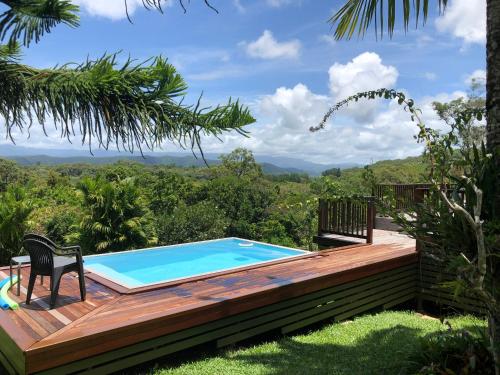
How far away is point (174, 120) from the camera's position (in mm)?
1809

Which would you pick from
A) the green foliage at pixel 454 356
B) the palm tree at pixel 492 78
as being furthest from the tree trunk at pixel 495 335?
the green foliage at pixel 454 356

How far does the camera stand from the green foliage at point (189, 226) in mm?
11336

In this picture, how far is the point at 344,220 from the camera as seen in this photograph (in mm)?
8031

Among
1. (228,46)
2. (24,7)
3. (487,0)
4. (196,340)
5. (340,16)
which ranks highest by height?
(228,46)

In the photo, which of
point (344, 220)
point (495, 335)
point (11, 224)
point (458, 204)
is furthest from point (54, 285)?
point (344, 220)

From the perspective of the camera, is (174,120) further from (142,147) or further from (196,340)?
(196,340)

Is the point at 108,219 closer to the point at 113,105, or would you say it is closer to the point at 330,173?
the point at 330,173

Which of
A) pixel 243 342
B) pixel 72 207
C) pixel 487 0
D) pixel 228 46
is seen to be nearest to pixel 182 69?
pixel 487 0

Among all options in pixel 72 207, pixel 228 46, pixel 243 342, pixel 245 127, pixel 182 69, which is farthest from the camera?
pixel 72 207

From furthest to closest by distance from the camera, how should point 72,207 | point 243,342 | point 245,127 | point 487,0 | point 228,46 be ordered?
point 72,207 < point 228,46 < point 243,342 < point 487,0 < point 245,127

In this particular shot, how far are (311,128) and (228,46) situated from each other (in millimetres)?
4904

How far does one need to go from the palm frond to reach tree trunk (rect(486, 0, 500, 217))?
61cm

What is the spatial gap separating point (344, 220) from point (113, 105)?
6.78 meters

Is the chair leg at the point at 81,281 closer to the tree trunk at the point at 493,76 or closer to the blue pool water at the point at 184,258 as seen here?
the blue pool water at the point at 184,258
